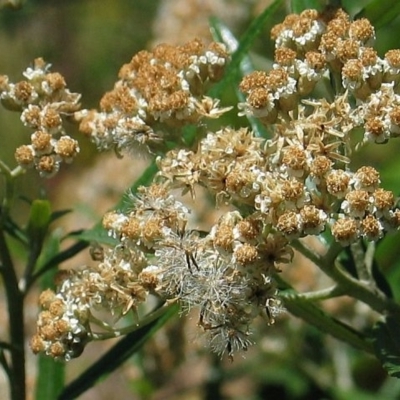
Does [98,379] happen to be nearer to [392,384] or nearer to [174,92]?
[174,92]

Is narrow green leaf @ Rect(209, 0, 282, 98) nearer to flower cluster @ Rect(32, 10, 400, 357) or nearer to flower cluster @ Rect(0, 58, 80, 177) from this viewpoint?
flower cluster @ Rect(32, 10, 400, 357)

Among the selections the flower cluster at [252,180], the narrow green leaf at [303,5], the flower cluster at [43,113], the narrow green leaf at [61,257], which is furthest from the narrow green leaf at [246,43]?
the narrow green leaf at [61,257]

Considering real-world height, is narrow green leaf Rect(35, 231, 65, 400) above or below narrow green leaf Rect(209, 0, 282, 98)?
below

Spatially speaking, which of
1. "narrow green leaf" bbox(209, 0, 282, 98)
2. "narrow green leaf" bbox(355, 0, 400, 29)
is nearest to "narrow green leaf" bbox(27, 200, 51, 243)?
"narrow green leaf" bbox(209, 0, 282, 98)

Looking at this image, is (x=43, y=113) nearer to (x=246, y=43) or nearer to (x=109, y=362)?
(x=246, y=43)

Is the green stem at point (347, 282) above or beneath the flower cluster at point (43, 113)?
beneath

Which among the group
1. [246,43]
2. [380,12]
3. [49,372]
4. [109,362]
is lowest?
[109,362]

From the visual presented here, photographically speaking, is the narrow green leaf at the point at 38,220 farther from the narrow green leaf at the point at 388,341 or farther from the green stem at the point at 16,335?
the narrow green leaf at the point at 388,341

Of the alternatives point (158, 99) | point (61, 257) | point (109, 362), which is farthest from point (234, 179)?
point (109, 362)
